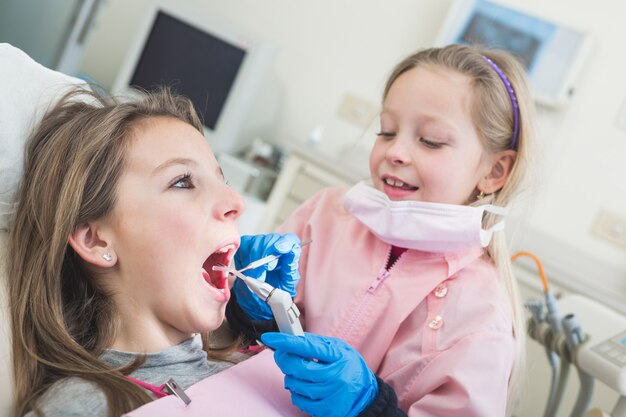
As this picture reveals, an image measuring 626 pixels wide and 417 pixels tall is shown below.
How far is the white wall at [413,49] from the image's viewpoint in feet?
9.62

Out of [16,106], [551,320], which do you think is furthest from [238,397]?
[551,320]

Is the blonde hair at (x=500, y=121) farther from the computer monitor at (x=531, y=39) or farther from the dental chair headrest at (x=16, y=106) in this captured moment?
the computer monitor at (x=531, y=39)

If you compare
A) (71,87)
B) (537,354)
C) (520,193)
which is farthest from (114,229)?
(537,354)

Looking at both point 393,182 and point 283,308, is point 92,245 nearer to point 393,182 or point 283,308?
point 283,308

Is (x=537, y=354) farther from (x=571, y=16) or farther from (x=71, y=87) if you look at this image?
(x=71, y=87)

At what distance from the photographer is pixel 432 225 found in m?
1.28

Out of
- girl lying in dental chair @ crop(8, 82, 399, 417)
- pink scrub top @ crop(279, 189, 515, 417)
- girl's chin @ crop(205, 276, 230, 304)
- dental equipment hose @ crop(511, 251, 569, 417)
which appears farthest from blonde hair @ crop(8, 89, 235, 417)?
dental equipment hose @ crop(511, 251, 569, 417)

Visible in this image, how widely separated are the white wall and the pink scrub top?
4.44ft

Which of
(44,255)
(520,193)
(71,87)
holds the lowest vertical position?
(44,255)

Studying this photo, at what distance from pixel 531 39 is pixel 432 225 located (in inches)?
84.2

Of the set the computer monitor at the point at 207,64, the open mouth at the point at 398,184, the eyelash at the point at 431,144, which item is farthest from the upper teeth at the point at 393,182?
the computer monitor at the point at 207,64

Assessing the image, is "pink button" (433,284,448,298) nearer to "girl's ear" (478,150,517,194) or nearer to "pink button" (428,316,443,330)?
"pink button" (428,316,443,330)

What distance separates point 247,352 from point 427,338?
354mm

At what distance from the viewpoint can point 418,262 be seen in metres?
1.34
